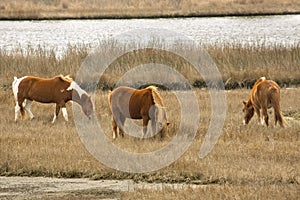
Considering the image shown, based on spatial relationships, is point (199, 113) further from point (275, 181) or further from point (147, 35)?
point (147, 35)

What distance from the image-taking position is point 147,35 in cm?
3316

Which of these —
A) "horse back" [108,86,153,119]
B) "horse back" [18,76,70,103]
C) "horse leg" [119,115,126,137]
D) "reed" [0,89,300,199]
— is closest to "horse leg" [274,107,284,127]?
"reed" [0,89,300,199]

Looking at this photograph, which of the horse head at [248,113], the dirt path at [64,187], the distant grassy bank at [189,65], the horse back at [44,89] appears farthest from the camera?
the distant grassy bank at [189,65]

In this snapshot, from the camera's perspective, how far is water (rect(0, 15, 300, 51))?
36719 mm

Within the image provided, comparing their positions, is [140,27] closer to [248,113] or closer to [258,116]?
[248,113]

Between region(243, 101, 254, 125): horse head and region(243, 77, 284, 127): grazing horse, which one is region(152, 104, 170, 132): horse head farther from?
region(243, 101, 254, 125): horse head

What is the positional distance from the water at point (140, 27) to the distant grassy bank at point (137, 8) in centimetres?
229

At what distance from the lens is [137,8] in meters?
56.8

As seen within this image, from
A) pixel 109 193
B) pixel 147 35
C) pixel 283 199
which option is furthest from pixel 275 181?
pixel 147 35

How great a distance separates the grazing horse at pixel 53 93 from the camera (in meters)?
15.3

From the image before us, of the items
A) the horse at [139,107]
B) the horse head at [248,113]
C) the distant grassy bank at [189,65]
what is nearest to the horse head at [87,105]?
the horse at [139,107]

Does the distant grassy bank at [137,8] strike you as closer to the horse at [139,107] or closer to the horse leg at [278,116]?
the horse leg at [278,116]

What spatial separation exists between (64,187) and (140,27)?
3290 cm

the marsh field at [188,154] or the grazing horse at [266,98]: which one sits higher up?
the grazing horse at [266,98]
